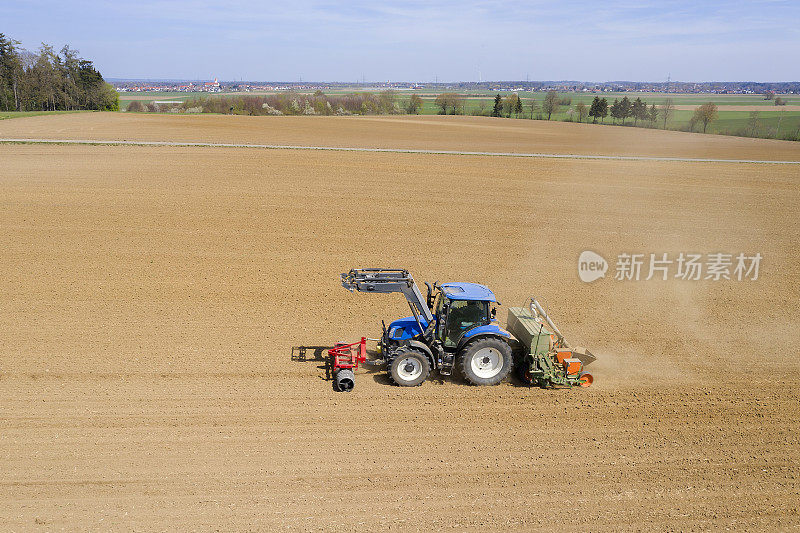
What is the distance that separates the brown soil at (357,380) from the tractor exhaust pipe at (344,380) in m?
0.23

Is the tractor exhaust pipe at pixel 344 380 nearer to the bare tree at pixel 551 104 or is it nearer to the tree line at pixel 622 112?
the tree line at pixel 622 112

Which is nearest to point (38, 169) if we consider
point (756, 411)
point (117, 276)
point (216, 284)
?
point (117, 276)

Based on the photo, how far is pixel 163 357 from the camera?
42.7ft

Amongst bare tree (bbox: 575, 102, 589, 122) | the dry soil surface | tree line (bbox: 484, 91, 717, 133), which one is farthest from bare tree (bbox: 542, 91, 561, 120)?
the dry soil surface

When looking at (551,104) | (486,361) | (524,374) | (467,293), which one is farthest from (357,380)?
(551,104)

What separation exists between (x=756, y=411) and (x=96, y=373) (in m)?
14.1

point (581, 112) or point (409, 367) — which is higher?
point (581, 112)

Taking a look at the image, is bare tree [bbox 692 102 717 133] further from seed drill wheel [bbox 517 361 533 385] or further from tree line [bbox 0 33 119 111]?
tree line [bbox 0 33 119 111]

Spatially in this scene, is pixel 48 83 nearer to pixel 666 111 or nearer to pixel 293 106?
pixel 293 106

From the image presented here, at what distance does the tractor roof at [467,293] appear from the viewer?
11.5m

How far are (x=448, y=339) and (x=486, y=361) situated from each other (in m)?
0.96

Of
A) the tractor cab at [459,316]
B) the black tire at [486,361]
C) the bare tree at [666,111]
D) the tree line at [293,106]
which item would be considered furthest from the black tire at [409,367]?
the tree line at [293,106]

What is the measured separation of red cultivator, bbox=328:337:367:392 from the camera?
452 inches

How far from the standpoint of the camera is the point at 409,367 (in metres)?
11.7
